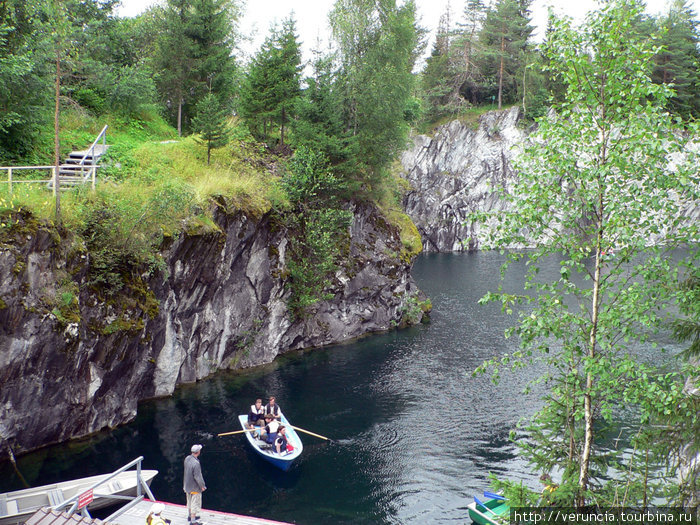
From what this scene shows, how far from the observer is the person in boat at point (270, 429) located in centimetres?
2065

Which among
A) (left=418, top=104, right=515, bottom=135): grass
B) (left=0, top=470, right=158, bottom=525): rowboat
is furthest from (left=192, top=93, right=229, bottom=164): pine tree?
(left=418, top=104, right=515, bottom=135): grass

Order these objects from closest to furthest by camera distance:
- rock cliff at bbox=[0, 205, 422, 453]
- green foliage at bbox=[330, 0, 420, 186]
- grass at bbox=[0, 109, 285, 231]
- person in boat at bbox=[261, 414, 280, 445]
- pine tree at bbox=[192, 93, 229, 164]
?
rock cliff at bbox=[0, 205, 422, 453]
person in boat at bbox=[261, 414, 280, 445]
grass at bbox=[0, 109, 285, 231]
pine tree at bbox=[192, 93, 229, 164]
green foliage at bbox=[330, 0, 420, 186]

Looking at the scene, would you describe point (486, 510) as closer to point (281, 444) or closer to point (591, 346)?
point (281, 444)

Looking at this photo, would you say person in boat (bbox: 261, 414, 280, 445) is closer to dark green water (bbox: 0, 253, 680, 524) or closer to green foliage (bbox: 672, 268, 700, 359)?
dark green water (bbox: 0, 253, 680, 524)

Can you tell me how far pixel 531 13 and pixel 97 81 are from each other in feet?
232

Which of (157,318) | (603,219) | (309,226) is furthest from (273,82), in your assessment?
(603,219)

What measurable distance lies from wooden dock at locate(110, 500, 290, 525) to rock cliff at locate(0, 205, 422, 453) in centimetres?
659

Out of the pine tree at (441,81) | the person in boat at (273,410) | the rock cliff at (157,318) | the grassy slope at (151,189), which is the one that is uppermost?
the pine tree at (441,81)

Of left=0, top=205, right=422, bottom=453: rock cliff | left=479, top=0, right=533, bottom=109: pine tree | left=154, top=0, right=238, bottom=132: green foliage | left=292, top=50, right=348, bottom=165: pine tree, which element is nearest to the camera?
left=0, top=205, right=422, bottom=453: rock cliff

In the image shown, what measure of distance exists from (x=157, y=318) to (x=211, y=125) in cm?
1362

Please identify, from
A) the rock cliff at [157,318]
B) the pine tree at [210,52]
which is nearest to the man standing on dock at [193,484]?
the rock cliff at [157,318]

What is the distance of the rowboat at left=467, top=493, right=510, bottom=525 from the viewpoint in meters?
16.4

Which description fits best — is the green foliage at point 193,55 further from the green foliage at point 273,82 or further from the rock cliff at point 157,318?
the rock cliff at point 157,318

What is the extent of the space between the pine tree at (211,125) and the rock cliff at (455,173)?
5333cm
